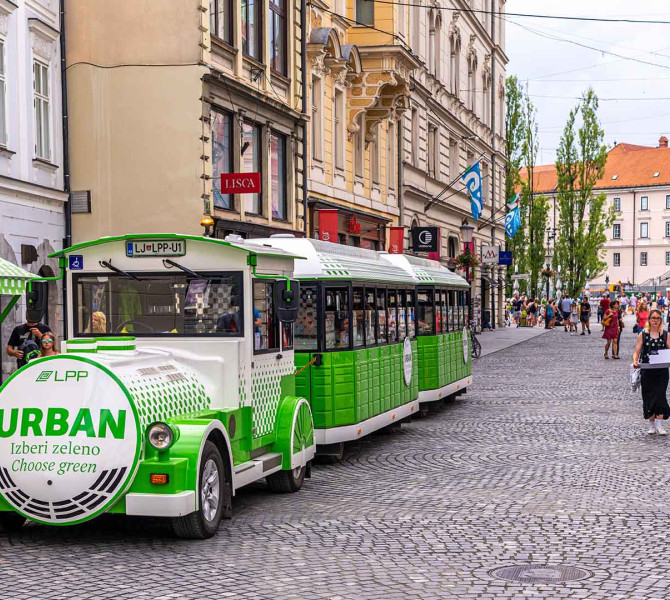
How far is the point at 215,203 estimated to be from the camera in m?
23.3

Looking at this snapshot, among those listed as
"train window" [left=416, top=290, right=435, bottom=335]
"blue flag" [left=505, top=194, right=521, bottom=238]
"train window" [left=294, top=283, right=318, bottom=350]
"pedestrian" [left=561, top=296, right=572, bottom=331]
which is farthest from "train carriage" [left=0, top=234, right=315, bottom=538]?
"pedestrian" [left=561, top=296, right=572, bottom=331]

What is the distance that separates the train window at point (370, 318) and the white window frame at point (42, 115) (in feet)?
27.6

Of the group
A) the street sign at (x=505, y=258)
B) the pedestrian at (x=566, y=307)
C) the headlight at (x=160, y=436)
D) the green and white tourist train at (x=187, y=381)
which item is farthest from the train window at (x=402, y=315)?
the pedestrian at (x=566, y=307)

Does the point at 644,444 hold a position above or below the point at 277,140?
below

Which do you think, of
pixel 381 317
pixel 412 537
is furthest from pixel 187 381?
pixel 381 317

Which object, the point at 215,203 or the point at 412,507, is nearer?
the point at 412,507

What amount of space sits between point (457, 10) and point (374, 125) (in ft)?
46.2

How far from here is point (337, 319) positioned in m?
13.0

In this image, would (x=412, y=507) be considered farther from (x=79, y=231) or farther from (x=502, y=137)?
(x=502, y=137)

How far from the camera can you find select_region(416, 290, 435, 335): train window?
1753 cm

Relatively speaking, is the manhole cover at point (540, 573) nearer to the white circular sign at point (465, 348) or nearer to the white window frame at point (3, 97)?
the white circular sign at point (465, 348)

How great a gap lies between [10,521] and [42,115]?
526 inches

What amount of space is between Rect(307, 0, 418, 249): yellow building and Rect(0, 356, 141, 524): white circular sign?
21498 mm

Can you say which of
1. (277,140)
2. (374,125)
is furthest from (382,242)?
(277,140)
